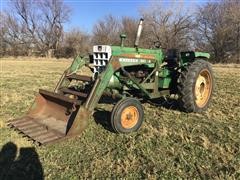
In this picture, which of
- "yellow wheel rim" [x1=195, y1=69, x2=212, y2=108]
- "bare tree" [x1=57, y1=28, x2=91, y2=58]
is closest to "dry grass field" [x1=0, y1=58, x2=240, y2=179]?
"yellow wheel rim" [x1=195, y1=69, x2=212, y2=108]

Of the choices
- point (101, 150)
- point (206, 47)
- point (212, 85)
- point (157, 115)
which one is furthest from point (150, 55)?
point (206, 47)

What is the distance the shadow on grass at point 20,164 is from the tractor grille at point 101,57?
6.59ft

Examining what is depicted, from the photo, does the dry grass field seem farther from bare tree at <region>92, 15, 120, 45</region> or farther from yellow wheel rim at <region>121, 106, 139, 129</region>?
bare tree at <region>92, 15, 120, 45</region>

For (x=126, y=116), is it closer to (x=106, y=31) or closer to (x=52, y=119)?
(x=52, y=119)

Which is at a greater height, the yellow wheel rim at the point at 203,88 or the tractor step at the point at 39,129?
the yellow wheel rim at the point at 203,88

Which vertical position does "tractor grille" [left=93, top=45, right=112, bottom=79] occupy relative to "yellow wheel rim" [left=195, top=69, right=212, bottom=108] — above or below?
above

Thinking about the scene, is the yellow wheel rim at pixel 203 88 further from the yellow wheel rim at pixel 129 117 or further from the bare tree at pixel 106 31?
the bare tree at pixel 106 31

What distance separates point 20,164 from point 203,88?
432 centimetres

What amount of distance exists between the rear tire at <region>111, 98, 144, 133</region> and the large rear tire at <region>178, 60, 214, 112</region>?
117 cm

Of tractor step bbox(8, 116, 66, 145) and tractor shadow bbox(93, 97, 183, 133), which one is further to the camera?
tractor shadow bbox(93, 97, 183, 133)

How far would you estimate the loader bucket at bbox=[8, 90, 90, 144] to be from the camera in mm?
4922

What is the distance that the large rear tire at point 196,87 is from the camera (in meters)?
6.14

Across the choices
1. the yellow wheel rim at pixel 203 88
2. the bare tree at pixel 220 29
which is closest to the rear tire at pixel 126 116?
the yellow wheel rim at pixel 203 88

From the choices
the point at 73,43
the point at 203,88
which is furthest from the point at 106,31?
the point at 203,88
